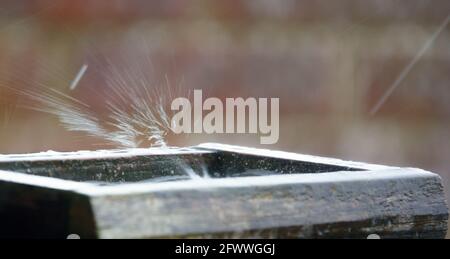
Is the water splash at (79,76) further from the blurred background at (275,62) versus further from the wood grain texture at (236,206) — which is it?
the wood grain texture at (236,206)

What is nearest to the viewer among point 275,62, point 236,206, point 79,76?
point 236,206

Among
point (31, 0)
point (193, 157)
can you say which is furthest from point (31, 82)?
point (193, 157)

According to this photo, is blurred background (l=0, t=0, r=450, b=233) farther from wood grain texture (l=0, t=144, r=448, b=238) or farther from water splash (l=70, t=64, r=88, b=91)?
wood grain texture (l=0, t=144, r=448, b=238)

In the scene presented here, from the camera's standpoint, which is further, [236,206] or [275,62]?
[275,62]

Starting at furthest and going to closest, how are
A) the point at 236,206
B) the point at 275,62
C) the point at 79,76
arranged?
the point at 275,62 < the point at 79,76 < the point at 236,206

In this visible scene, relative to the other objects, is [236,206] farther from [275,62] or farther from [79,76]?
[275,62]

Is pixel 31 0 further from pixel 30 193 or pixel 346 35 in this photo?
pixel 30 193

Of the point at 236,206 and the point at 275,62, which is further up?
the point at 275,62

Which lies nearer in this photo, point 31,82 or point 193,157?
point 193,157

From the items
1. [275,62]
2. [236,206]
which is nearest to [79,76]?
[275,62]
